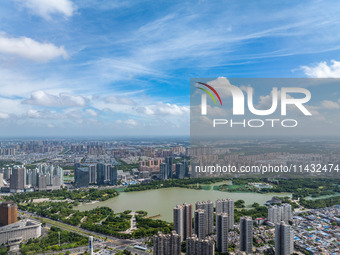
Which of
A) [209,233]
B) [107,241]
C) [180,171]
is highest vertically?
[180,171]

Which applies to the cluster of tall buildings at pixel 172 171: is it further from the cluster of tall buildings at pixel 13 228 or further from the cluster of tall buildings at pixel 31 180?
the cluster of tall buildings at pixel 13 228

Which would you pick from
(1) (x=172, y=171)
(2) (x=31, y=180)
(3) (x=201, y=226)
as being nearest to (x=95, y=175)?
(2) (x=31, y=180)

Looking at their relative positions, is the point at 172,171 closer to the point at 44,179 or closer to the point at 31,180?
the point at 44,179

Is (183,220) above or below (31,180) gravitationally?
above

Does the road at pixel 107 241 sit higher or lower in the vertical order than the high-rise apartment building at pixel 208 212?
lower

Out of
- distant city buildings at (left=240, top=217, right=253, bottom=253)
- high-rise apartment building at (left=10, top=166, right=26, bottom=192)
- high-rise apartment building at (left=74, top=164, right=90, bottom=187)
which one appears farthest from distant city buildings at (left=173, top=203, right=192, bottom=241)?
high-rise apartment building at (left=10, top=166, right=26, bottom=192)

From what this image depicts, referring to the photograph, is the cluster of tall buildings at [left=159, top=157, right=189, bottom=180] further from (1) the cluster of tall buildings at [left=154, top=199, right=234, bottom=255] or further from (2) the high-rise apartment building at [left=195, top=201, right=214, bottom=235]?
(2) the high-rise apartment building at [left=195, top=201, right=214, bottom=235]

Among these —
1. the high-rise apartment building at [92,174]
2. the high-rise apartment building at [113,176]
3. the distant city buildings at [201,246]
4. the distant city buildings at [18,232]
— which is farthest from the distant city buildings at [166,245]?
the high-rise apartment building at [92,174]
